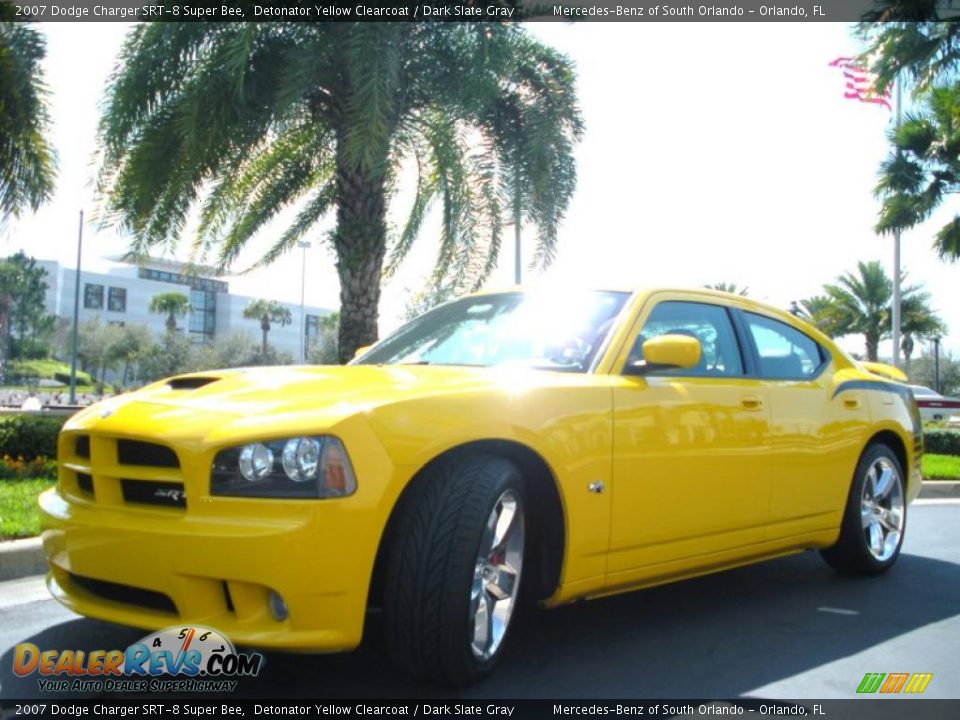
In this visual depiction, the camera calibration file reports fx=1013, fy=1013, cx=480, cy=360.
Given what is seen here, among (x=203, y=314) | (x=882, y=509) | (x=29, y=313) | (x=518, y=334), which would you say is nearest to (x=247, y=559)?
(x=518, y=334)

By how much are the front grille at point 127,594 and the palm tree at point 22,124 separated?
891cm

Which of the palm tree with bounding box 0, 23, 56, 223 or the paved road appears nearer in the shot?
the paved road

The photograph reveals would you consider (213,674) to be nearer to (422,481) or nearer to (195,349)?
(422,481)

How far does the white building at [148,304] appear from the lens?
9669 cm

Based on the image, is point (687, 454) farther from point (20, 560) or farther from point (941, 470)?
point (941, 470)

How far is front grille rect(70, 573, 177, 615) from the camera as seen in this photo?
321 cm

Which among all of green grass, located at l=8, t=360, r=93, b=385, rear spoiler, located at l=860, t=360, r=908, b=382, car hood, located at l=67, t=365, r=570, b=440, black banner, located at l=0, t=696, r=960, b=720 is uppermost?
green grass, located at l=8, t=360, r=93, b=385

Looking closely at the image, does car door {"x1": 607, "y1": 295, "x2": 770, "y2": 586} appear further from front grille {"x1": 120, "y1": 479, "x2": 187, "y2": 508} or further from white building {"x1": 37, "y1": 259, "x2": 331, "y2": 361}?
white building {"x1": 37, "y1": 259, "x2": 331, "y2": 361}

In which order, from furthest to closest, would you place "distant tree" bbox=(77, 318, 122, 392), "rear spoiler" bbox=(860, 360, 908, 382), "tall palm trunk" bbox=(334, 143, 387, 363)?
"distant tree" bbox=(77, 318, 122, 392)
"tall palm trunk" bbox=(334, 143, 387, 363)
"rear spoiler" bbox=(860, 360, 908, 382)

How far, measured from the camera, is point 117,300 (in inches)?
3939

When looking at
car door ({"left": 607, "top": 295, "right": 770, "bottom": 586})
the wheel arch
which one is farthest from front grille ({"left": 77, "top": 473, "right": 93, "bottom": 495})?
car door ({"left": 607, "top": 295, "right": 770, "bottom": 586})

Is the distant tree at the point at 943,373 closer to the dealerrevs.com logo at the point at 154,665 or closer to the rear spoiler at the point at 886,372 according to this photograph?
the rear spoiler at the point at 886,372

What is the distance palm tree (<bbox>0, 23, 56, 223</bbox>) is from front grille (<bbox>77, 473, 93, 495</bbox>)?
8625mm

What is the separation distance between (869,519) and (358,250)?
7544 mm
